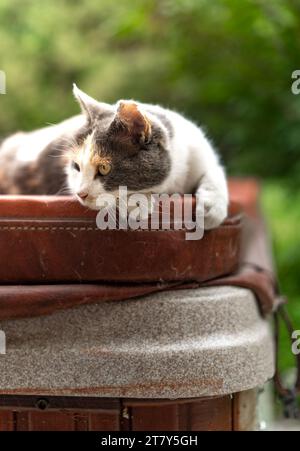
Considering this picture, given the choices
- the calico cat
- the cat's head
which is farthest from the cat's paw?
the cat's head

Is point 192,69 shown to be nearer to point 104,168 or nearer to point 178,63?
point 178,63

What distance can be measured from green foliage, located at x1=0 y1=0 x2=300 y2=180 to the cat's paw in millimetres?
1722

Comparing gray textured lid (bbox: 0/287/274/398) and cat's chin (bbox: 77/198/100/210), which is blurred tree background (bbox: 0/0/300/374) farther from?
cat's chin (bbox: 77/198/100/210)

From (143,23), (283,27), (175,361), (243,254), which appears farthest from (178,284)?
(143,23)

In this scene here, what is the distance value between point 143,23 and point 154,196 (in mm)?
2437

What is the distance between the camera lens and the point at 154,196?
147 centimetres

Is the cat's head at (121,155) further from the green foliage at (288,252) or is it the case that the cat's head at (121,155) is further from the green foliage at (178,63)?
the green foliage at (178,63)

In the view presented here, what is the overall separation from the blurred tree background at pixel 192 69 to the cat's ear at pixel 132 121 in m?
1.83

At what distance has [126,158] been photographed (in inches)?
55.9

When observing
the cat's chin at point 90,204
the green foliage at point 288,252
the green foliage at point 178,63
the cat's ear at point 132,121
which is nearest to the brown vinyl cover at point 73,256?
the cat's chin at point 90,204

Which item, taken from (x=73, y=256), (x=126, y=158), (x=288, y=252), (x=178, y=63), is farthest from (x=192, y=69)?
(x=73, y=256)

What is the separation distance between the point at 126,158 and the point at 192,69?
8.67 feet

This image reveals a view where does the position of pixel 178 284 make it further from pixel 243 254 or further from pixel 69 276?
pixel 243 254

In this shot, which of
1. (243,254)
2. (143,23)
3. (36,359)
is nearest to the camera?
(36,359)
